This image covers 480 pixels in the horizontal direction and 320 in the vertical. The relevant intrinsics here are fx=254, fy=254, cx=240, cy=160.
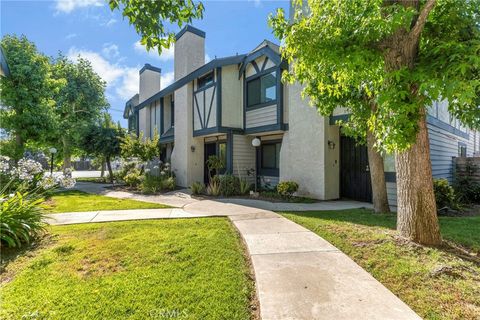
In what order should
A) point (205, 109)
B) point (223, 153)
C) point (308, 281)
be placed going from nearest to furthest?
point (308, 281) → point (205, 109) → point (223, 153)

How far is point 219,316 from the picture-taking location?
7.99 ft

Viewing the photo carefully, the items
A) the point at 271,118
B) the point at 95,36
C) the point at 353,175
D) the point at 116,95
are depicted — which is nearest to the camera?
the point at 95,36

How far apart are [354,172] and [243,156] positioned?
5.11 m

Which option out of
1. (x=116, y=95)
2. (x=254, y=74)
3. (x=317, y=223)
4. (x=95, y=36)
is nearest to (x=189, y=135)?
(x=254, y=74)

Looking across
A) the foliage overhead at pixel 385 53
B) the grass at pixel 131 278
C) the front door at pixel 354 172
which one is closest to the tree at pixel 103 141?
the grass at pixel 131 278

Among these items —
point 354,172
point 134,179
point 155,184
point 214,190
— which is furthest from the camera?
point 134,179

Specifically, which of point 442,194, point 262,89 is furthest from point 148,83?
point 442,194

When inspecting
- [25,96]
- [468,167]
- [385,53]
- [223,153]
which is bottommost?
[468,167]

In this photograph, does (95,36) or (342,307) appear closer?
(342,307)

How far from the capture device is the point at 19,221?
456 cm

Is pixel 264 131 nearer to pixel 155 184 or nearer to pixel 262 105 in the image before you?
pixel 262 105

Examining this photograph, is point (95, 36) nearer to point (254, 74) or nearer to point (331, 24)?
point (254, 74)

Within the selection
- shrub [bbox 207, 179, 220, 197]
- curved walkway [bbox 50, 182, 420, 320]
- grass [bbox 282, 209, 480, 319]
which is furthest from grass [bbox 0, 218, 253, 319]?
shrub [bbox 207, 179, 220, 197]

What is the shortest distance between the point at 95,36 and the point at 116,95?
21.0 m
